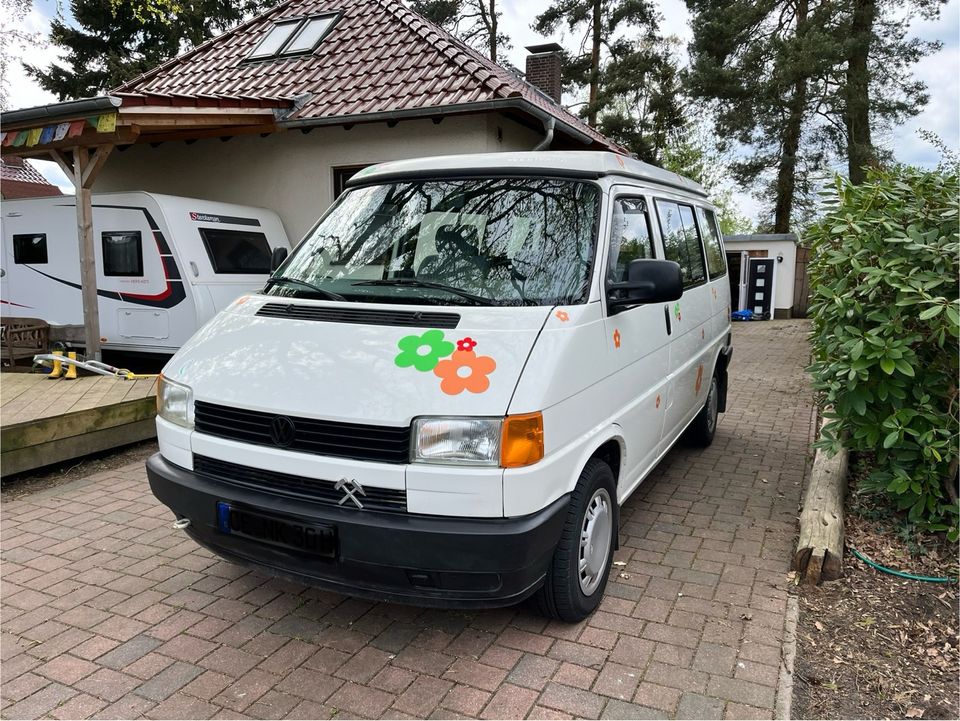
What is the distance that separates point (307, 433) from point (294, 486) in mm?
246

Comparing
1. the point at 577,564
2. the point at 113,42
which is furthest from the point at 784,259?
the point at 113,42

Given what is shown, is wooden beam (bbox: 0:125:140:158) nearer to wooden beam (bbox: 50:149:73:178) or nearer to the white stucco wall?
wooden beam (bbox: 50:149:73:178)

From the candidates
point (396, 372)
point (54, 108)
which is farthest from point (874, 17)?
point (396, 372)

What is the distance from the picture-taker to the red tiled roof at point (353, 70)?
934 cm

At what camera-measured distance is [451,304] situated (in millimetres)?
3293

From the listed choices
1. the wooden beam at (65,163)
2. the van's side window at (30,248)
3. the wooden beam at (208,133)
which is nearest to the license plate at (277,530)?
the wooden beam at (65,163)

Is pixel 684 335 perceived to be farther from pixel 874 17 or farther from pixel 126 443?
pixel 874 17

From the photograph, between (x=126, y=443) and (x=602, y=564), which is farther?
(x=126, y=443)

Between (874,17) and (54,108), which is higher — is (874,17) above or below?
above

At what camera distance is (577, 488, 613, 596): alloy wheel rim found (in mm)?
3330

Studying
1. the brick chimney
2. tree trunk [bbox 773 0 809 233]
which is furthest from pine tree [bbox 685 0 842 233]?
the brick chimney

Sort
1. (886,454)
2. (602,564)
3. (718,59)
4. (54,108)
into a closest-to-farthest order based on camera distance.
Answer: (602,564), (886,454), (54,108), (718,59)

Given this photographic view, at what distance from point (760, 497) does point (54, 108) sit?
26.2 ft

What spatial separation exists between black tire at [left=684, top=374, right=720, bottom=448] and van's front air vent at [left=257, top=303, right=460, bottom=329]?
12.0ft
